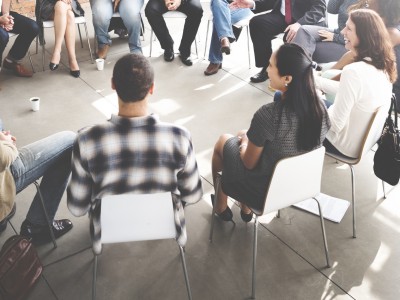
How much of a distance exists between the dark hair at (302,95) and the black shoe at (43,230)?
138 centimetres

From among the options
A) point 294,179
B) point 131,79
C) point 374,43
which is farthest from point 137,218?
point 374,43

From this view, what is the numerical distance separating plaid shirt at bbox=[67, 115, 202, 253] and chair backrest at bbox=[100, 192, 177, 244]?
0.04 m

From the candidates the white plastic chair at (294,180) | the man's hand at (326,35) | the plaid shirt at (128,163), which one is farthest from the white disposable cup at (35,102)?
the man's hand at (326,35)

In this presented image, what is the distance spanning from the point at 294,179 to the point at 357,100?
0.69 meters

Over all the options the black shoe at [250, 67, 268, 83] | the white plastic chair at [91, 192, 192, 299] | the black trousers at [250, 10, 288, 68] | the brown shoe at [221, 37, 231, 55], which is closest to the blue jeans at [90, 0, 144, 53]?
the brown shoe at [221, 37, 231, 55]

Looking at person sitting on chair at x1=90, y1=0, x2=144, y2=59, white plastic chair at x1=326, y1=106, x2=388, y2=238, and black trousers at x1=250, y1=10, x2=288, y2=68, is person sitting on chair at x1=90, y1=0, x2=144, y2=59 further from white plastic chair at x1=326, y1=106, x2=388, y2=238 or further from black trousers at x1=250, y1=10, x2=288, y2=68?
white plastic chair at x1=326, y1=106, x2=388, y2=238

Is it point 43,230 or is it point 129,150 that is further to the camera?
point 43,230

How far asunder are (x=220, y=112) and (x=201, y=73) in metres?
0.77

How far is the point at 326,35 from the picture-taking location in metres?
3.89

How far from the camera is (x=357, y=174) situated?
3135 mm

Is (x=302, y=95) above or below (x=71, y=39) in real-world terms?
above

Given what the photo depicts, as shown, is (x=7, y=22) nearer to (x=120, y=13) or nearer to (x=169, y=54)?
(x=120, y=13)

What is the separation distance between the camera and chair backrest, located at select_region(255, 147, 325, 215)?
1.94m

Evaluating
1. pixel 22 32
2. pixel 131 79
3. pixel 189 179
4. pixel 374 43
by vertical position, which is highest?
pixel 131 79
